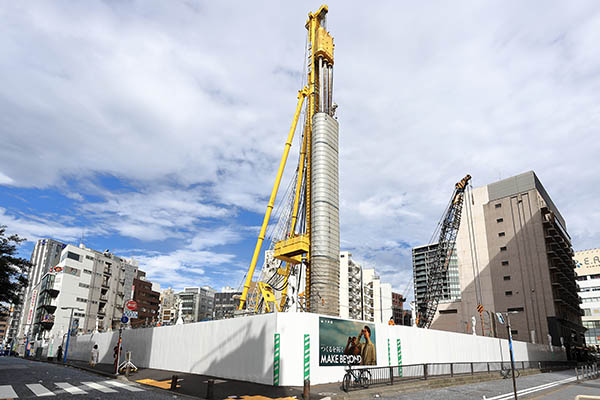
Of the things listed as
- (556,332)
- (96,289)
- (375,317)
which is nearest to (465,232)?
(556,332)

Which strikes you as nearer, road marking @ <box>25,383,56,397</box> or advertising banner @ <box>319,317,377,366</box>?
road marking @ <box>25,383,56,397</box>

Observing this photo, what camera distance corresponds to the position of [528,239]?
2977 inches

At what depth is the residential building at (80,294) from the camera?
306 feet

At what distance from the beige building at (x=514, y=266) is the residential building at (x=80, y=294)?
8105 centimetres

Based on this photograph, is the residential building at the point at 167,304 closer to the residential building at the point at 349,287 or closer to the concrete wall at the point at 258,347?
the residential building at the point at 349,287

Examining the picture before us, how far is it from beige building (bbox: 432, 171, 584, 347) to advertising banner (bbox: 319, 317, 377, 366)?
51.7 m

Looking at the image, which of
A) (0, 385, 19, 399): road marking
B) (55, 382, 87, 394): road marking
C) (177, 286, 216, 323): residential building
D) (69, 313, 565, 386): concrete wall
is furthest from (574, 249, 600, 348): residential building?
(0, 385, 19, 399): road marking

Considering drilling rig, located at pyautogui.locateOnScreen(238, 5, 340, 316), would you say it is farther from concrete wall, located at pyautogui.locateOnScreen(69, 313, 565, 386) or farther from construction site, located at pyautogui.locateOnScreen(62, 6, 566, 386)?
concrete wall, located at pyautogui.locateOnScreen(69, 313, 565, 386)

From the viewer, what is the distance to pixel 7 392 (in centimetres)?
1817

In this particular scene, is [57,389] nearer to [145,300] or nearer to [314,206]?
[314,206]

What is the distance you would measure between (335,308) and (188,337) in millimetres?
20818

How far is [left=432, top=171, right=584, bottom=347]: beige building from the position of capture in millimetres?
71875

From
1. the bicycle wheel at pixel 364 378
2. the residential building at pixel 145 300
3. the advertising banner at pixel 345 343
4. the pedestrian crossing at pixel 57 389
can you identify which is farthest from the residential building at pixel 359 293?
the pedestrian crossing at pixel 57 389

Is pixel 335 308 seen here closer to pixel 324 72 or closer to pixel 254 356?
pixel 254 356
